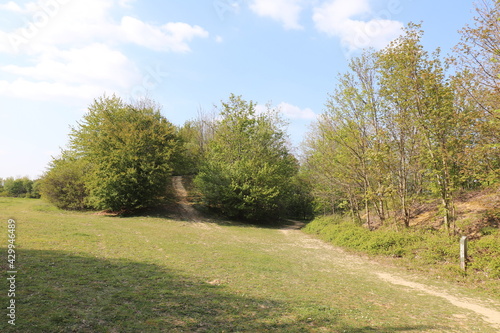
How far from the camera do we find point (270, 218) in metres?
36.4

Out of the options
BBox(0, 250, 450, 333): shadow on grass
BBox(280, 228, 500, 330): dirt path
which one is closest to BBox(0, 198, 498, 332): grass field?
BBox(0, 250, 450, 333): shadow on grass

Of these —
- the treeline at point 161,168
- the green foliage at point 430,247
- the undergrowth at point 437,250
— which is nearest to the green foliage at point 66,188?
the treeline at point 161,168

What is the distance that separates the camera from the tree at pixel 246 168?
102 feet

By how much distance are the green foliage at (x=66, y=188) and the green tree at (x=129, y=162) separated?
3.37 ft

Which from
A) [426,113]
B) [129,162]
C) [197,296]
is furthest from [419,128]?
[129,162]

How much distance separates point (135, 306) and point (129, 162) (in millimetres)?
24749

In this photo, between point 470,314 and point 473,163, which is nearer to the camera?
point 470,314

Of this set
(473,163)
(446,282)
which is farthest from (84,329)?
(473,163)

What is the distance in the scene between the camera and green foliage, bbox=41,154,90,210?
29.5 meters

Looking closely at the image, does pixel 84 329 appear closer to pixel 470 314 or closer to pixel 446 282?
pixel 470 314

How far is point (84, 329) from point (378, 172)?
17.6 meters

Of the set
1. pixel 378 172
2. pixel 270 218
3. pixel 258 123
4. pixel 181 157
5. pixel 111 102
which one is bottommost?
pixel 270 218

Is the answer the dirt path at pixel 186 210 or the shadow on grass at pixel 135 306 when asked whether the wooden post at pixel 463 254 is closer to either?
the shadow on grass at pixel 135 306

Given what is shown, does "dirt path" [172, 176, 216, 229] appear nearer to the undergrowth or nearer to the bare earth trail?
the bare earth trail
